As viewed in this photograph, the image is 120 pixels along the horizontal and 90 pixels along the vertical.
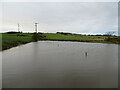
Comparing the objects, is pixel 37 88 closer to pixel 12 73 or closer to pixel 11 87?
pixel 11 87

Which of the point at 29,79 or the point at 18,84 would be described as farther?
the point at 29,79

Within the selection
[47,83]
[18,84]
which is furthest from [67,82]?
[18,84]

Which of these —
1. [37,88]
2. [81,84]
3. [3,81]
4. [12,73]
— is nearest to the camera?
[37,88]

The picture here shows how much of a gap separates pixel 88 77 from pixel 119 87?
1.56 m

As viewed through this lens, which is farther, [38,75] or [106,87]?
[38,75]

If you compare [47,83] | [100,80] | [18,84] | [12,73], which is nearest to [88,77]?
[100,80]

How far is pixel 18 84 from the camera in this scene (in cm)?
468

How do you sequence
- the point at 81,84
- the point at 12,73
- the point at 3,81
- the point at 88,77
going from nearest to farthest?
the point at 81,84 < the point at 3,81 < the point at 88,77 < the point at 12,73

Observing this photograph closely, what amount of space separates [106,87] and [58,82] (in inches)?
92.2

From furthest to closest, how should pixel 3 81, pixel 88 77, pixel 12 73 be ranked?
pixel 12 73
pixel 88 77
pixel 3 81

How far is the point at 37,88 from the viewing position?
4305 mm

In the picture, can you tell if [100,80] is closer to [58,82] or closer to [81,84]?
[81,84]

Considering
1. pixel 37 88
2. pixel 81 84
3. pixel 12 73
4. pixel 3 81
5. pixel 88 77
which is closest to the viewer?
pixel 37 88

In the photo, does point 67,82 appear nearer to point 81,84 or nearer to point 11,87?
point 81,84
